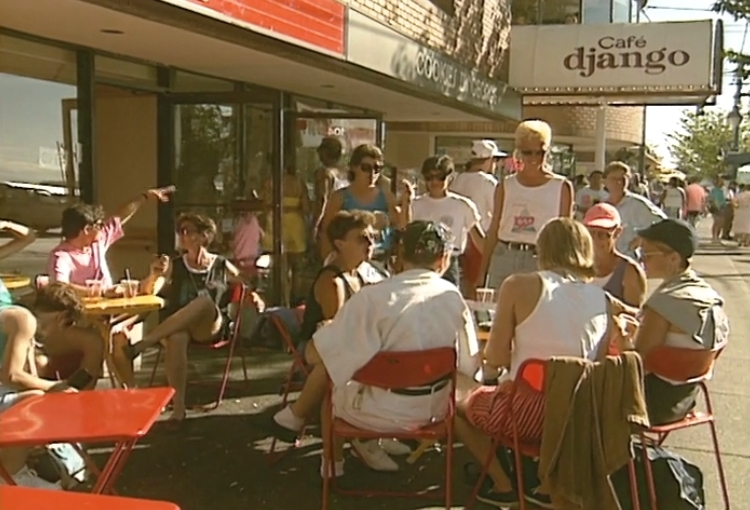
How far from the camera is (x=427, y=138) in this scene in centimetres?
2083

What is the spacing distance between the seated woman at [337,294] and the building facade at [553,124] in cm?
1196

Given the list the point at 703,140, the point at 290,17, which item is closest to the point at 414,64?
the point at 290,17

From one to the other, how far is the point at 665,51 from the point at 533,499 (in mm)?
11166

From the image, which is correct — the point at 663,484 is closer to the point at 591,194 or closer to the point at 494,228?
the point at 494,228

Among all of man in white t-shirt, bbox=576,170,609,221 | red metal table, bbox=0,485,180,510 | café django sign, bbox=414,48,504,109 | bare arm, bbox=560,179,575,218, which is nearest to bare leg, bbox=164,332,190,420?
bare arm, bbox=560,179,575,218

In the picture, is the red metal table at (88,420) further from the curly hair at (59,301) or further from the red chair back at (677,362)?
the red chair back at (677,362)

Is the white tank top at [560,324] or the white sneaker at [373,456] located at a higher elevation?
the white tank top at [560,324]

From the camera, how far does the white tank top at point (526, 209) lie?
224 inches

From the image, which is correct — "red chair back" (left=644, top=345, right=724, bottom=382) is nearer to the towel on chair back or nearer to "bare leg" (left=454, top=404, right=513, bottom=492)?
the towel on chair back

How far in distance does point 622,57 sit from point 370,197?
28.1 ft

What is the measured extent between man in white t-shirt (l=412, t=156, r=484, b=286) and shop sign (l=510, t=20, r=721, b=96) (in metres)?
8.14

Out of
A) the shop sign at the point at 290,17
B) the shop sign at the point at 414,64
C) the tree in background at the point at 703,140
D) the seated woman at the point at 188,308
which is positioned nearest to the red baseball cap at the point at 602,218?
the seated woman at the point at 188,308

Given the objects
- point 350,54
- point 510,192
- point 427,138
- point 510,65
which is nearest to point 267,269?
point 350,54

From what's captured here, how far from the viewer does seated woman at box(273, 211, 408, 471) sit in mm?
4676
